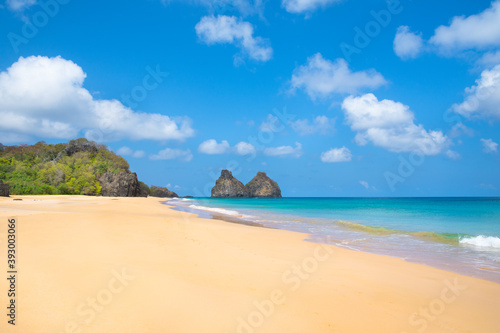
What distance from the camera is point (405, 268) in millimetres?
7043

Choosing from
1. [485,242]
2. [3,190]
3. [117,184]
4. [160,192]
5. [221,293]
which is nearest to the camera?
[221,293]

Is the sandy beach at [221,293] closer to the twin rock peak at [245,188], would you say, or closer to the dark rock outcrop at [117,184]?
the dark rock outcrop at [117,184]

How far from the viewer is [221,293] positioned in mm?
4211

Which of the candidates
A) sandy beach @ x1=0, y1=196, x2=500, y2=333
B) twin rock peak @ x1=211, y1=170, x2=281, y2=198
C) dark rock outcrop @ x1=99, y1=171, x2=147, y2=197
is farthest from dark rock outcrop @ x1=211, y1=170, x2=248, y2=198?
sandy beach @ x1=0, y1=196, x2=500, y2=333

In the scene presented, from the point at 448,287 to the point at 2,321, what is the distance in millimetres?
7262

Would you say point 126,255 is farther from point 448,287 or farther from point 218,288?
point 448,287

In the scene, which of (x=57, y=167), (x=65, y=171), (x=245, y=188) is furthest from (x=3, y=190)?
(x=245, y=188)

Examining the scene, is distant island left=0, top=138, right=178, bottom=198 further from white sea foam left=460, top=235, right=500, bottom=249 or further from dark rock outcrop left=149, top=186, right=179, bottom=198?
white sea foam left=460, top=235, right=500, bottom=249

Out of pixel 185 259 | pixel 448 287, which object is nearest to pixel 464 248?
pixel 448 287

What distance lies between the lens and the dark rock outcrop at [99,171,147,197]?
223 feet

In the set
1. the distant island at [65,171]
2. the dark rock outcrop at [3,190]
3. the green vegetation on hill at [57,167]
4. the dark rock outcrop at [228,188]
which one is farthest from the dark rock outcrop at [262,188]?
the dark rock outcrop at [3,190]

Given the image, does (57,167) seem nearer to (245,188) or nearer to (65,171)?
(65,171)

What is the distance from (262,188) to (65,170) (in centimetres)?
13726

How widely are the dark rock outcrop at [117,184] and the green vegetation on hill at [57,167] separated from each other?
221 centimetres
